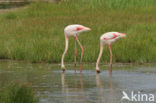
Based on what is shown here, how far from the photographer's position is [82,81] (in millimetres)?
12094

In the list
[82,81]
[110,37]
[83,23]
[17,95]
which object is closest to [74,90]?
[82,81]

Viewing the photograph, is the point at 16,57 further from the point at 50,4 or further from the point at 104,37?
the point at 50,4

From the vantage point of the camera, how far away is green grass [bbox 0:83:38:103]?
8766 millimetres

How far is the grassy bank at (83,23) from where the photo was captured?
15438 millimetres

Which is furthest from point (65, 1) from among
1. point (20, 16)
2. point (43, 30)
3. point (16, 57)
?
point (16, 57)

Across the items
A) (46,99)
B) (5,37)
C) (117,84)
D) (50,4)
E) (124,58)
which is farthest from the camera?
(50,4)

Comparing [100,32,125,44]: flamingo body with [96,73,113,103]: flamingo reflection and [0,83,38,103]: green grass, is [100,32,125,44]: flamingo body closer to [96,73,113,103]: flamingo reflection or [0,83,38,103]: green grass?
[96,73,113,103]: flamingo reflection

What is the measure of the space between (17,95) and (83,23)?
1204cm

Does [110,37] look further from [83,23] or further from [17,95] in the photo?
[83,23]

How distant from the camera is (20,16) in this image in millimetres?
23781

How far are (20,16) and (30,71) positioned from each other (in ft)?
33.9

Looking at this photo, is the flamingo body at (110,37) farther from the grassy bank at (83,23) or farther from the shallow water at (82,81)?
the grassy bank at (83,23)

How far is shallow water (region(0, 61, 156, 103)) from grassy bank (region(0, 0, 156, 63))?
2.23 ft

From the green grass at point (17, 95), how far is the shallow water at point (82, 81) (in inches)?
28.8
